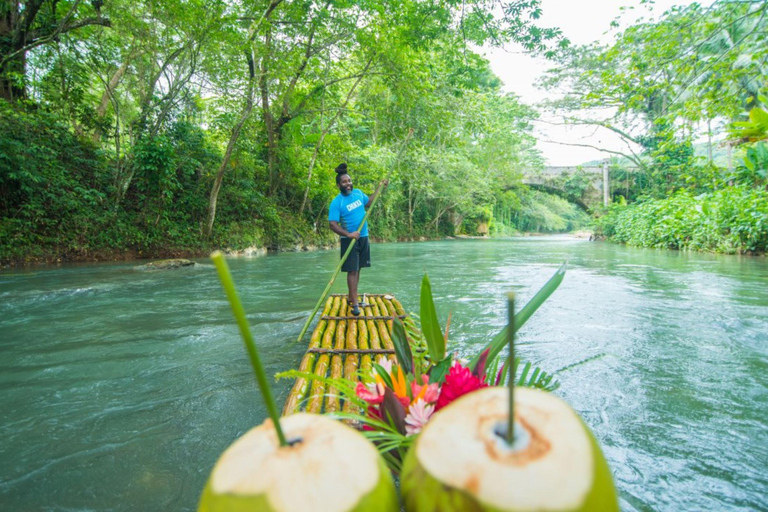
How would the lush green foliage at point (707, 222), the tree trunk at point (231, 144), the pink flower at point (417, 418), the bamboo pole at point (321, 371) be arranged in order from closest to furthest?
the pink flower at point (417, 418)
the bamboo pole at point (321, 371)
the lush green foliage at point (707, 222)
the tree trunk at point (231, 144)

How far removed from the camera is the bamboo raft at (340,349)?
1.56 m

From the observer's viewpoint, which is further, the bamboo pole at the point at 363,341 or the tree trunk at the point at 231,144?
the tree trunk at the point at 231,144

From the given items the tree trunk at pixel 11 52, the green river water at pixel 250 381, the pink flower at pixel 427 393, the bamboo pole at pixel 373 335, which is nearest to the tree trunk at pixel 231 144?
the tree trunk at pixel 11 52

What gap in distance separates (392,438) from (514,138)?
84.4 ft

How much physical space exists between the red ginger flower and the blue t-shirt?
3.10 meters

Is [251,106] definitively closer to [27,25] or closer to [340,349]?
[27,25]

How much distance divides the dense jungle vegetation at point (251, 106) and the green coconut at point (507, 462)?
5.86 metres

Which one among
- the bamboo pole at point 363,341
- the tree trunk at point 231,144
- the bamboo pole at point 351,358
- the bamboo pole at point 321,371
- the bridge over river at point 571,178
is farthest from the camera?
the bridge over river at point 571,178

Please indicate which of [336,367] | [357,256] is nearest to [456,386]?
[336,367]

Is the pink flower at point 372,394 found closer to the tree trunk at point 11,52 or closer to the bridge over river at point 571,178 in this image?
the tree trunk at point 11,52

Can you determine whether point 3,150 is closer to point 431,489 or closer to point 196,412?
point 196,412

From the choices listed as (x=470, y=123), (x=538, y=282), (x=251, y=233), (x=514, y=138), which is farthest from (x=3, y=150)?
(x=514, y=138)

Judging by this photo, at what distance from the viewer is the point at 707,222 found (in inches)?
432

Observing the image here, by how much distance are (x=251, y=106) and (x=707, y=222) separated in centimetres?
1115
